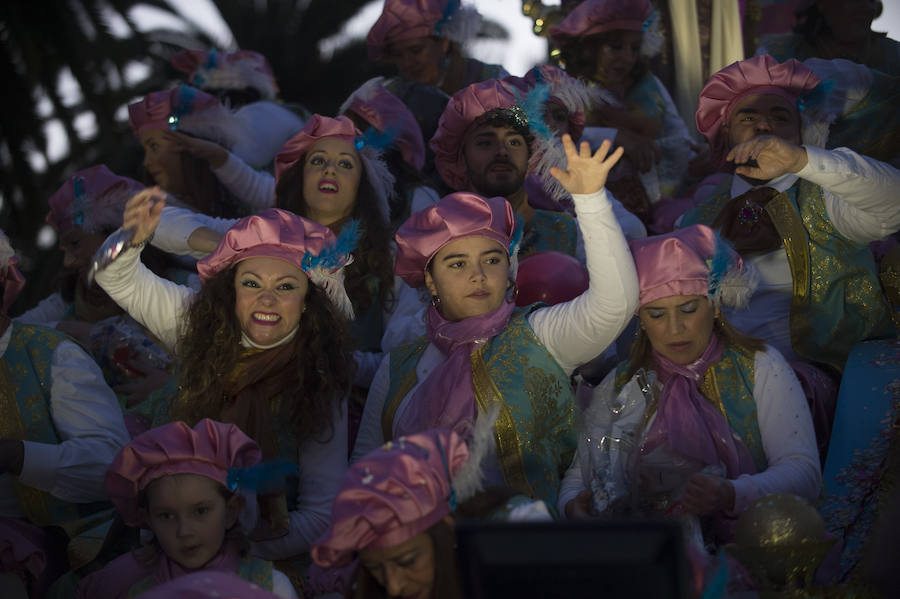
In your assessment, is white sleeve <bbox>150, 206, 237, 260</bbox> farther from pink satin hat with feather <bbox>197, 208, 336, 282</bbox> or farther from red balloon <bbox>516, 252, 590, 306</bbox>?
red balloon <bbox>516, 252, 590, 306</bbox>

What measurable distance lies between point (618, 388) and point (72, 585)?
223 cm

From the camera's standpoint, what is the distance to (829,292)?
4.95m

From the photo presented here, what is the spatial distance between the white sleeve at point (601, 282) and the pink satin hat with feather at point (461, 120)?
79.1 inches

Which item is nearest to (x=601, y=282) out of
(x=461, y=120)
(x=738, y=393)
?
(x=738, y=393)

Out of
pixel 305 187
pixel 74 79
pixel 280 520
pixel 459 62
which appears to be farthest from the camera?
pixel 74 79

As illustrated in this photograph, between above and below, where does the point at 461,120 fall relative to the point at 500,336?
above

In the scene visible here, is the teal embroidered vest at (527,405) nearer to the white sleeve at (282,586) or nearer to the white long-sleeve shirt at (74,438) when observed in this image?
the white sleeve at (282,586)

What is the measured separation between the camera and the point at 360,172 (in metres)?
6.19

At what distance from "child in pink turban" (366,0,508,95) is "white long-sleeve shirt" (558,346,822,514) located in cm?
356

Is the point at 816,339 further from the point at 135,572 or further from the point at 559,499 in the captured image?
the point at 135,572

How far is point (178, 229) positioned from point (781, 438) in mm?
3178

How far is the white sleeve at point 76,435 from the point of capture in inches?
176

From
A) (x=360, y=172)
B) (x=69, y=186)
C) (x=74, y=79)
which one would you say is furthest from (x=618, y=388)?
(x=74, y=79)

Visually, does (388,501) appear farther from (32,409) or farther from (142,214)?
(32,409)
